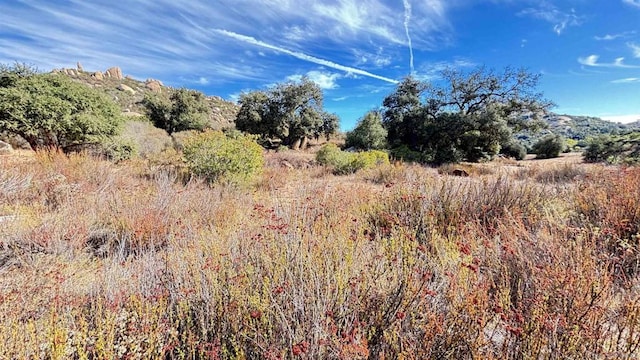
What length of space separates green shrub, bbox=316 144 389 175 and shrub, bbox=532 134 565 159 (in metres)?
16.0

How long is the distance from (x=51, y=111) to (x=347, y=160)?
1000cm

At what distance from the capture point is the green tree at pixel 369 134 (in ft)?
56.2

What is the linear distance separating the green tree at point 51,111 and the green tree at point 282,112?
37.0ft

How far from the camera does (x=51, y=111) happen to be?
786 centimetres

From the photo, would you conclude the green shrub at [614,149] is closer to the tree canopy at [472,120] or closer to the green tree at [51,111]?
the tree canopy at [472,120]

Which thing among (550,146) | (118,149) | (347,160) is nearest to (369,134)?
(347,160)

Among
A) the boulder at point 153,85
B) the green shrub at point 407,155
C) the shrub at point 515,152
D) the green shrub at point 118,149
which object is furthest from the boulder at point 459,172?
the boulder at point 153,85

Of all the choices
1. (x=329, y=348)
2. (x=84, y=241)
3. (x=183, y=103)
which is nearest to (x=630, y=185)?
(x=329, y=348)

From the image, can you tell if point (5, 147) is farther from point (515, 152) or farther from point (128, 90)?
point (128, 90)

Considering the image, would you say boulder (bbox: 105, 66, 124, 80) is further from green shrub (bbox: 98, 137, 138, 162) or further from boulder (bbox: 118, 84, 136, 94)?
green shrub (bbox: 98, 137, 138, 162)

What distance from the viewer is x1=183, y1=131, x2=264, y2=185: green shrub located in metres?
6.98

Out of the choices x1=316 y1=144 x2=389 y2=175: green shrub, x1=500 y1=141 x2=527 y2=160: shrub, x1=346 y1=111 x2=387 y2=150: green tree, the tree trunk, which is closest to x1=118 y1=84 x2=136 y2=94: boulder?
the tree trunk

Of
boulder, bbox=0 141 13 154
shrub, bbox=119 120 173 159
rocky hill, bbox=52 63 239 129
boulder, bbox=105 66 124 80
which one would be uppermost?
boulder, bbox=105 66 124 80

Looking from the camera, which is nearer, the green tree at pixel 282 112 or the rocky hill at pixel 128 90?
the green tree at pixel 282 112
